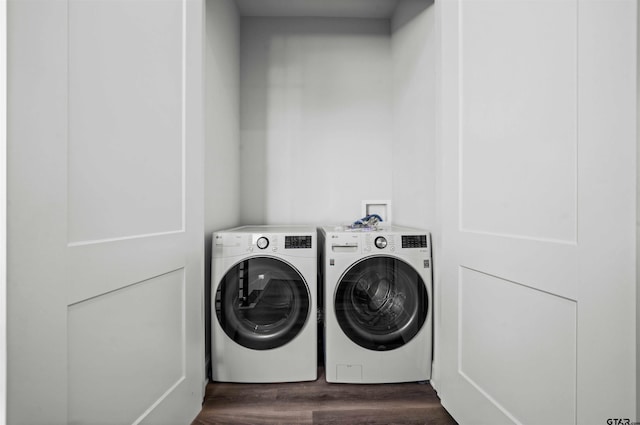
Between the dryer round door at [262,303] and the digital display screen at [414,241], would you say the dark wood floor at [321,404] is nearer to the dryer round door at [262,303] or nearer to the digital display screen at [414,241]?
the dryer round door at [262,303]

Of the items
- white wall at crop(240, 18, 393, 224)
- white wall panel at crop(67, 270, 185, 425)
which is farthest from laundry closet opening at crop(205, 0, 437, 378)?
white wall panel at crop(67, 270, 185, 425)

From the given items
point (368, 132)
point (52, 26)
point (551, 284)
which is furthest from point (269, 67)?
point (551, 284)

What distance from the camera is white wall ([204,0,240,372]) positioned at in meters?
1.72

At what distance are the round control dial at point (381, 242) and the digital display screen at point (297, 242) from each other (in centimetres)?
37

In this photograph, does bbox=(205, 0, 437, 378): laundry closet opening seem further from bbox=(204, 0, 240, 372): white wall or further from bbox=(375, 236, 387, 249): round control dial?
bbox=(375, 236, 387, 249): round control dial

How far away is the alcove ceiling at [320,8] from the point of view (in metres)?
2.25

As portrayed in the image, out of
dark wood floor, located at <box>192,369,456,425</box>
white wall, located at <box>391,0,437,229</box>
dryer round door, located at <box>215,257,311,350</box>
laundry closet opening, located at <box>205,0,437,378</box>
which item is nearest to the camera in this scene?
dark wood floor, located at <box>192,369,456,425</box>

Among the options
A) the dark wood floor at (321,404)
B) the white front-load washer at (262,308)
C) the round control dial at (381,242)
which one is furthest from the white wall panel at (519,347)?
the white front-load washer at (262,308)

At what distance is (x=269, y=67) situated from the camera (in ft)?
7.92

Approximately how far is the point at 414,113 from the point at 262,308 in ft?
4.97

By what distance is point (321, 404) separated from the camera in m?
1.53

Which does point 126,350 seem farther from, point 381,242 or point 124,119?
point 381,242

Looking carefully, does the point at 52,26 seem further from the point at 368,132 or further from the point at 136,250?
the point at 368,132

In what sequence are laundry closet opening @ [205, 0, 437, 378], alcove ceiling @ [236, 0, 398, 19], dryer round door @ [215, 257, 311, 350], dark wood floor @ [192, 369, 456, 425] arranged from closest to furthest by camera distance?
1. dark wood floor @ [192, 369, 456, 425]
2. dryer round door @ [215, 257, 311, 350]
3. alcove ceiling @ [236, 0, 398, 19]
4. laundry closet opening @ [205, 0, 437, 378]
